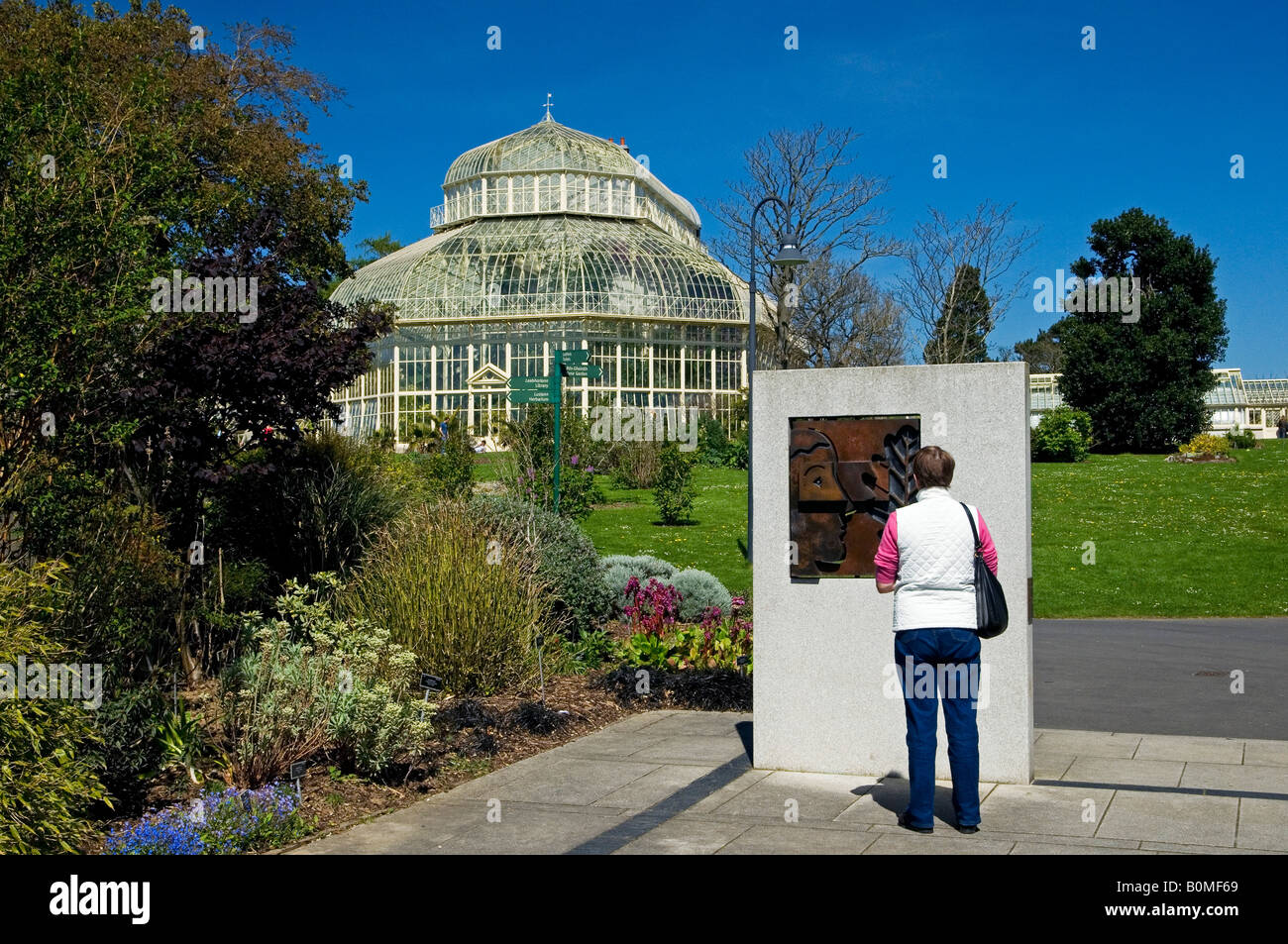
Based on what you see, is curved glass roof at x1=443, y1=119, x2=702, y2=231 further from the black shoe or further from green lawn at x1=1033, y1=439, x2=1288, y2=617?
the black shoe

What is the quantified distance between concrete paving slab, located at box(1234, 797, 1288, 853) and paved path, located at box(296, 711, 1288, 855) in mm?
10

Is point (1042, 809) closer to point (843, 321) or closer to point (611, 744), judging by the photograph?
point (611, 744)

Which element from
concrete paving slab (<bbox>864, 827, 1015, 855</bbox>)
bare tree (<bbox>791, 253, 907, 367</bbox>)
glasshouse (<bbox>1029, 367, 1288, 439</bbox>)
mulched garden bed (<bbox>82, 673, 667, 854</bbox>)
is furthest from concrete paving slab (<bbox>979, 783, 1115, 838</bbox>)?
glasshouse (<bbox>1029, 367, 1288, 439</bbox>)

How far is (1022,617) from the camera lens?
6.60m

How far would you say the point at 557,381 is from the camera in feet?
53.5

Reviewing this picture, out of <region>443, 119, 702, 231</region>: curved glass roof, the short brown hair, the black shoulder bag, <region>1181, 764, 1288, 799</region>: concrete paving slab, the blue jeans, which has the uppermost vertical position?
<region>443, 119, 702, 231</region>: curved glass roof

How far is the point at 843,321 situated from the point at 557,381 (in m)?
27.1

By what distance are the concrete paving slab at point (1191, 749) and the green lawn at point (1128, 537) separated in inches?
335

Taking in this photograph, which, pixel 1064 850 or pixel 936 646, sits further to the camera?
pixel 936 646

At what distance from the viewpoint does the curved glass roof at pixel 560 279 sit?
42.4 m

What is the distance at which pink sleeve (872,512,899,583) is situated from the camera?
235 inches

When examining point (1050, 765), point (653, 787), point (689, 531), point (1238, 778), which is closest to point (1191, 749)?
point (1238, 778)
